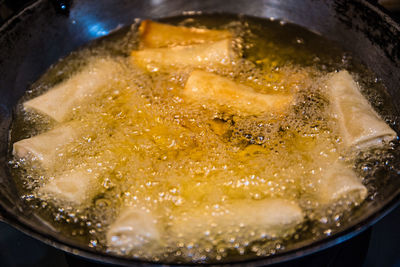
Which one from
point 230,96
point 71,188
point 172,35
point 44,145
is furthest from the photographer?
point 172,35

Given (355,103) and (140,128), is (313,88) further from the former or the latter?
(140,128)

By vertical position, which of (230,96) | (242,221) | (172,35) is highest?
(172,35)

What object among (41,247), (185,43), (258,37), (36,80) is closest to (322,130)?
(258,37)

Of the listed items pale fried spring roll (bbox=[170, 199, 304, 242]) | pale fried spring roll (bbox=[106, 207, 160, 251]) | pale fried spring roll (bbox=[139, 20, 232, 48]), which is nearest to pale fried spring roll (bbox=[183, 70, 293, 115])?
pale fried spring roll (bbox=[139, 20, 232, 48])

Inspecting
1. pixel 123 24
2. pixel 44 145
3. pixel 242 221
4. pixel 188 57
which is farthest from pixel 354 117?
pixel 123 24

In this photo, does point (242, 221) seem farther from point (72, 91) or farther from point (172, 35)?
point (172, 35)
